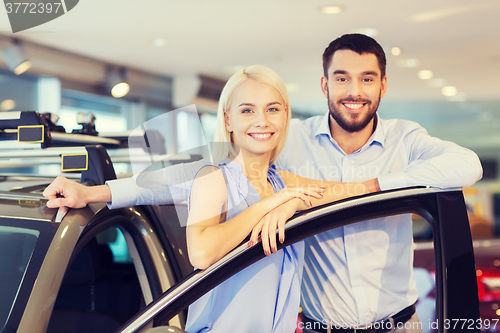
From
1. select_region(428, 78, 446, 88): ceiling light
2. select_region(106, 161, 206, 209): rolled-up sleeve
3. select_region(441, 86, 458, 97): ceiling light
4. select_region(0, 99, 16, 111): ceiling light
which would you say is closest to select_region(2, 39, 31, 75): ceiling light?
select_region(0, 99, 16, 111): ceiling light

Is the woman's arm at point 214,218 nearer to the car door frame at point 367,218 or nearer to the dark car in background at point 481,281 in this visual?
the car door frame at point 367,218

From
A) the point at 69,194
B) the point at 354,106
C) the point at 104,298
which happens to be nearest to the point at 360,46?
the point at 354,106

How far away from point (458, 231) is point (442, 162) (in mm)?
201

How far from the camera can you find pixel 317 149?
1.47 metres

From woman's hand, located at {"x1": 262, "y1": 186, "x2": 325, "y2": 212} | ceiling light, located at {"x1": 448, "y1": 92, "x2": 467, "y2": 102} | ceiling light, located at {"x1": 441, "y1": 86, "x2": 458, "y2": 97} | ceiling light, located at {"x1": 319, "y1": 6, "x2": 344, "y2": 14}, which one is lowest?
woman's hand, located at {"x1": 262, "y1": 186, "x2": 325, "y2": 212}

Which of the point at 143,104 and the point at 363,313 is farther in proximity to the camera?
the point at 143,104

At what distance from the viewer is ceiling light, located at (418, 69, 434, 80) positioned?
6973mm

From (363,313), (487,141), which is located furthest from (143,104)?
(487,141)

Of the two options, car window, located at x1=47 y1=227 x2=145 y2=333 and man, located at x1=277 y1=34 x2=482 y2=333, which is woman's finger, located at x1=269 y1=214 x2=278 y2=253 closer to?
man, located at x1=277 y1=34 x2=482 y2=333

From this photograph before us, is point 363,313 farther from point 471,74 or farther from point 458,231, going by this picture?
point 471,74

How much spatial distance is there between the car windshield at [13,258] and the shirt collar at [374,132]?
36.5 inches

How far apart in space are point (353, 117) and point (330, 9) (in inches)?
137

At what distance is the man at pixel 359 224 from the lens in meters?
1.33

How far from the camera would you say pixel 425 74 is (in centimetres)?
715
